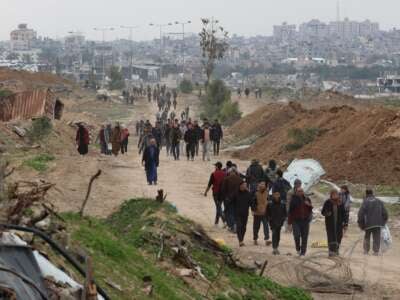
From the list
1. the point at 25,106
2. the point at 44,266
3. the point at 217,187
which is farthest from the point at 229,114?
the point at 44,266

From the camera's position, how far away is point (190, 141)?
29016 mm

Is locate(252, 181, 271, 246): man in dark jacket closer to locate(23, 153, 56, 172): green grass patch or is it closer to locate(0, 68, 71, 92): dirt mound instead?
locate(23, 153, 56, 172): green grass patch

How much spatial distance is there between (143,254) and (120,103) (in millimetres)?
66647

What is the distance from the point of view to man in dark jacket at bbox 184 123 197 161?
2853 centimetres

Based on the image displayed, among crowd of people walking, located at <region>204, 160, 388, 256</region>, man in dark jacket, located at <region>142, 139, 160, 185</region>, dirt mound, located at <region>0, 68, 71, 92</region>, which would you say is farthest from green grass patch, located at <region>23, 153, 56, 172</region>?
dirt mound, located at <region>0, 68, 71, 92</region>

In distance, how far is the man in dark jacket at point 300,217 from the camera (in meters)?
15.6

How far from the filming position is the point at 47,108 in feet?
130

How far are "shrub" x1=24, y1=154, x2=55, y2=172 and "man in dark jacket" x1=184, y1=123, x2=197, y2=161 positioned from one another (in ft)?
16.4

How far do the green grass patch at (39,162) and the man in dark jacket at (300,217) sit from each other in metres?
7.85

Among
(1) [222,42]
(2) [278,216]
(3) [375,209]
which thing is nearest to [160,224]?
(2) [278,216]

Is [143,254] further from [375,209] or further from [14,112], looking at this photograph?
[14,112]

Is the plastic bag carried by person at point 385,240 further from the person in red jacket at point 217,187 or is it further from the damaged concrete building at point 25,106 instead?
the damaged concrete building at point 25,106

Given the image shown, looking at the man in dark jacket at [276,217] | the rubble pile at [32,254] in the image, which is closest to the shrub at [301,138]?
the man in dark jacket at [276,217]

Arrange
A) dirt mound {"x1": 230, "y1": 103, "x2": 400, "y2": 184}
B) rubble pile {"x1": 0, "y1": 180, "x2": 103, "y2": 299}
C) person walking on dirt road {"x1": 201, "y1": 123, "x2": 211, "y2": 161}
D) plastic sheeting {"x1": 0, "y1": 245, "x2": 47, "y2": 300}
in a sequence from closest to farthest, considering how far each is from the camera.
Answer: plastic sheeting {"x1": 0, "y1": 245, "x2": 47, "y2": 300} < rubble pile {"x1": 0, "y1": 180, "x2": 103, "y2": 299} < dirt mound {"x1": 230, "y1": 103, "x2": 400, "y2": 184} < person walking on dirt road {"x1": 201, "y1": 123, "x2": 211, "y2": 161}
